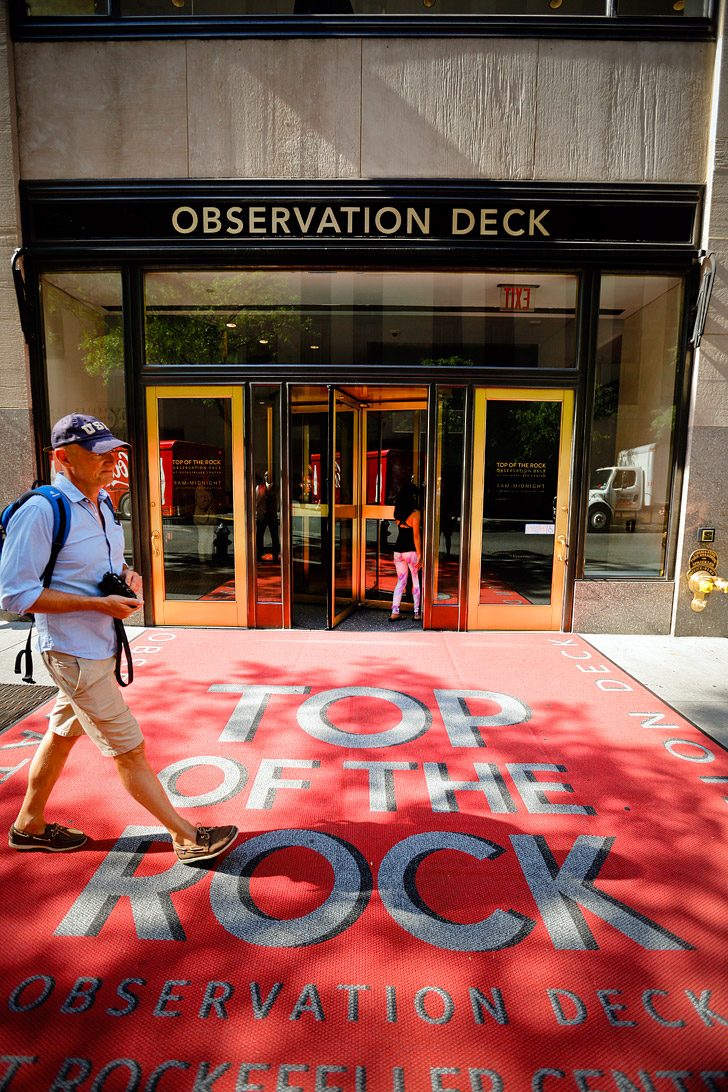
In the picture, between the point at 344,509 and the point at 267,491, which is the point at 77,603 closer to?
the point at 267,491

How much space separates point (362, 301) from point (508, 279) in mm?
1707

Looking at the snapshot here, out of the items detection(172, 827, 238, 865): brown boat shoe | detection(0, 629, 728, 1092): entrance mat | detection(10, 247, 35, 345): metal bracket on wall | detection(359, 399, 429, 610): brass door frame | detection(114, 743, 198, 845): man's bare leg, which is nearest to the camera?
detection(0, 629, 728, 1092): entrance mat

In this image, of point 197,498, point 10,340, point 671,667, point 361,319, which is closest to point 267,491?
point 197,498

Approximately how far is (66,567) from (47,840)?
1.46 meters

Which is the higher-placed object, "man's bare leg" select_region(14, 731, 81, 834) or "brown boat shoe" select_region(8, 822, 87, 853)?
"man's bare leg" select_region(14, 731, 81, 834)

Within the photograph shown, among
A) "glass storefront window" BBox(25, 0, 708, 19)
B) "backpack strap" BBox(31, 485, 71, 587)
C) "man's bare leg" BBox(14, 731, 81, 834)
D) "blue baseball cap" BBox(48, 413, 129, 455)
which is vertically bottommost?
"man's bare leg" BBox(14, 731, 81, 834)

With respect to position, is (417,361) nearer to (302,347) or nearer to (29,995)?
(302,347)

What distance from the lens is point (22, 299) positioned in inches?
266

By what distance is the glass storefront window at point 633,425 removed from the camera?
6906 mm

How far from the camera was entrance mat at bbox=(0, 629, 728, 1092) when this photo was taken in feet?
6.57

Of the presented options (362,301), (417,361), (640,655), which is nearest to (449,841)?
(640,655)

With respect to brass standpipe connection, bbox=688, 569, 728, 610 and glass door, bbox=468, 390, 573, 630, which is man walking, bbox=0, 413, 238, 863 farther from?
brass standpipe connection, bbox=688, 569, 728, 610

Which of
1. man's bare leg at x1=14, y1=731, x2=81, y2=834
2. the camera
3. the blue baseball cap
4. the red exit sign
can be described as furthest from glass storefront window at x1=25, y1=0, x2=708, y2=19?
man's bare leg at x1=14, y1=731, x2=81, y2=834

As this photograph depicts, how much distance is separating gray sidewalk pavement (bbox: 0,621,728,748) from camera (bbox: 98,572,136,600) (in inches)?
104
